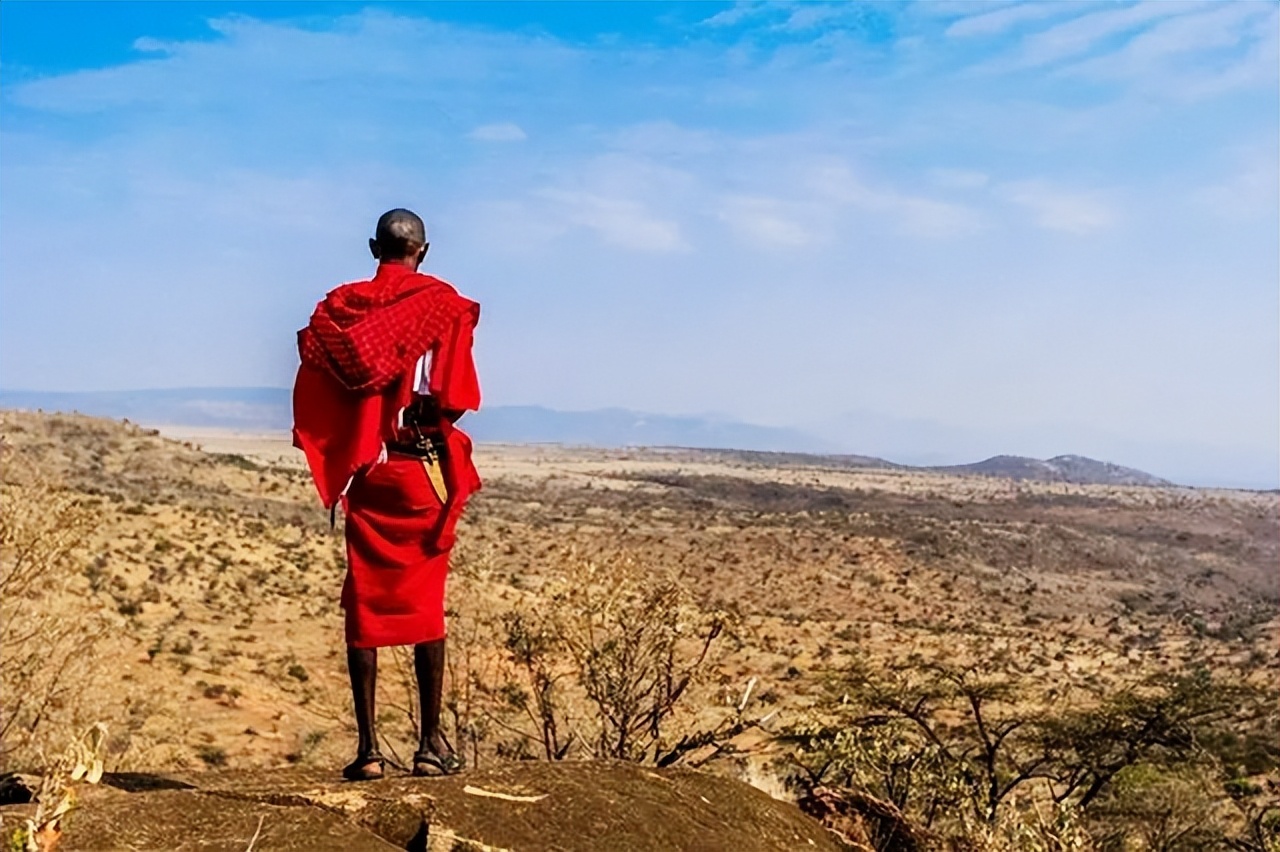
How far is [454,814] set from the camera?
374cm

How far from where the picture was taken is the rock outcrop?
3391mm

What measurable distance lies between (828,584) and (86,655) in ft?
76.4

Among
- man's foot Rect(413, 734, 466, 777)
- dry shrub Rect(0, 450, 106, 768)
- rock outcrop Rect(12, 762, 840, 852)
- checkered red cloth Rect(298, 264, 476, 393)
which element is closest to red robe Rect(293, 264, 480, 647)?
checkered red cloth Rect(298, 264, 476, 393)

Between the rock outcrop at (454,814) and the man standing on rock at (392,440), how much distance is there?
0.41 m

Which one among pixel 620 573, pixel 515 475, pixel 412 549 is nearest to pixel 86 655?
pixel 620 573

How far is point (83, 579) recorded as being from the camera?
16.1 m

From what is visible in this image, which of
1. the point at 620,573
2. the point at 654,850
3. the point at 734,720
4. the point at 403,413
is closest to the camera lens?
the point at 654,850

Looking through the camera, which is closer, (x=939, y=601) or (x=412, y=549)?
(x=412, y=549)

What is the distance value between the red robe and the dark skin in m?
0.05

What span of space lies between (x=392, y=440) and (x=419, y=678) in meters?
0.94

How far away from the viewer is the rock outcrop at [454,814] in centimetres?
339

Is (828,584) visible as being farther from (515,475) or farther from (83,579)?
(515,475)

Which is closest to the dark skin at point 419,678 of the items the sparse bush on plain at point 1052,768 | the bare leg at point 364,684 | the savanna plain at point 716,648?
the bare leg at point 364,684

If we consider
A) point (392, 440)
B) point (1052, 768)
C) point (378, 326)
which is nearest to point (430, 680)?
point (392, 440)
